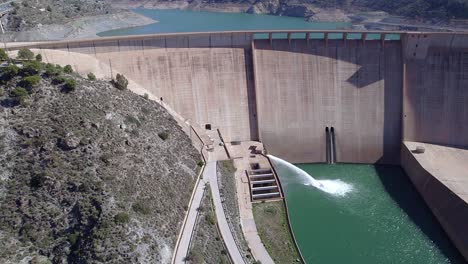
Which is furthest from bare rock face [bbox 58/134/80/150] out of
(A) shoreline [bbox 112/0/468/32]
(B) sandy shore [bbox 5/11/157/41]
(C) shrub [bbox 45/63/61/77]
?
(A) shoreline [bbox 112/0/468/32]

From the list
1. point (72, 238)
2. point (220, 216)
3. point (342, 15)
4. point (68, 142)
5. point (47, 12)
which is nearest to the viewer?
point (72, 238)

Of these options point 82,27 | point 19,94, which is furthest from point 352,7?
point 19,94

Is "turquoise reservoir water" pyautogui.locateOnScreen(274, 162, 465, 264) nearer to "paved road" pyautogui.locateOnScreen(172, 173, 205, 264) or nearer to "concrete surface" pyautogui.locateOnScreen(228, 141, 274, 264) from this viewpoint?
"concrete surface" pyautogui.locateOnScreen(228, 141, 274, 264)

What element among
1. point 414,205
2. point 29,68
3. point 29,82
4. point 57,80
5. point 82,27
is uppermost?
point 82,27

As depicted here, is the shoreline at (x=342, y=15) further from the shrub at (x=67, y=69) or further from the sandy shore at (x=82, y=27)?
the shrub at (x=67, y=69)

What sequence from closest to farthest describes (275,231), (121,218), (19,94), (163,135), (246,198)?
(121,218), (19,94), (275,231), (246,198), (163,135)

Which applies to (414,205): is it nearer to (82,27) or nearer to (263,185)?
(263,185)

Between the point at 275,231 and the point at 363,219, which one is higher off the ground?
the point at 275,231

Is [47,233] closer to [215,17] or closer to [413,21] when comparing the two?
[413,21]
